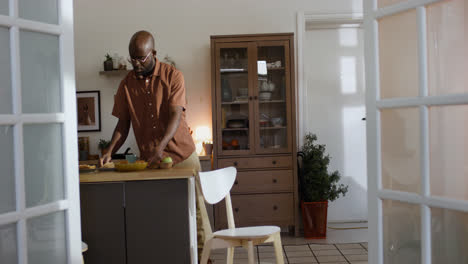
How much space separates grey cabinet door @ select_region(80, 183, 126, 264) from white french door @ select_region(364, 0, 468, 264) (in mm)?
1235

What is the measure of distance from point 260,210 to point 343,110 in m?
1.45

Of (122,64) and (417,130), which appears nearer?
(417,130)

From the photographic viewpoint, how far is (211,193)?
9.43 feet

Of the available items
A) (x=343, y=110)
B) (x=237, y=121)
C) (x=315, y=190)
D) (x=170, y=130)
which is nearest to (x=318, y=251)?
(x=315, y=190)

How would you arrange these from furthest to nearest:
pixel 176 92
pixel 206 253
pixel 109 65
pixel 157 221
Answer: pixel 109 65 < pixel 176 92 < pixel 206 253 < pixel 157 221

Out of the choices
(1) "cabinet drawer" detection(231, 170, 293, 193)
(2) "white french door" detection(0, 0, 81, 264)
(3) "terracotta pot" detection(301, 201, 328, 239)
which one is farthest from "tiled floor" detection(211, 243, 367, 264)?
(2) "white french door" detection(0, 0, 81, 264)

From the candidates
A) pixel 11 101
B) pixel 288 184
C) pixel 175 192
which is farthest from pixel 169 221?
pixel 288 184

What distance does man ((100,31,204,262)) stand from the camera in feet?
9.92

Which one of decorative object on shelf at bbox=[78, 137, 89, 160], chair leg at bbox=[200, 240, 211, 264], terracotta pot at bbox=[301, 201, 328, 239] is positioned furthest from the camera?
decorative object on shelf at bbox=[78, 137, 89, 160]

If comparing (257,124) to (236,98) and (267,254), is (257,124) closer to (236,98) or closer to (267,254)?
(236,98)

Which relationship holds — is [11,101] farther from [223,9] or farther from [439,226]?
[223,9]

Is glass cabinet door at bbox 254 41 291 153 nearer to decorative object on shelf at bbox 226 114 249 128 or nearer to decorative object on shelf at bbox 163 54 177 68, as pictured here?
decorative object on shelf at bbox 226 114 249 128

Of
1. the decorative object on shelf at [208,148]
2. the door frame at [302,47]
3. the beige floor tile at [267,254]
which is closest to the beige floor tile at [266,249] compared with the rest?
the beige floor tile at [267,254]

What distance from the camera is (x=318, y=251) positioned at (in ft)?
13.7
